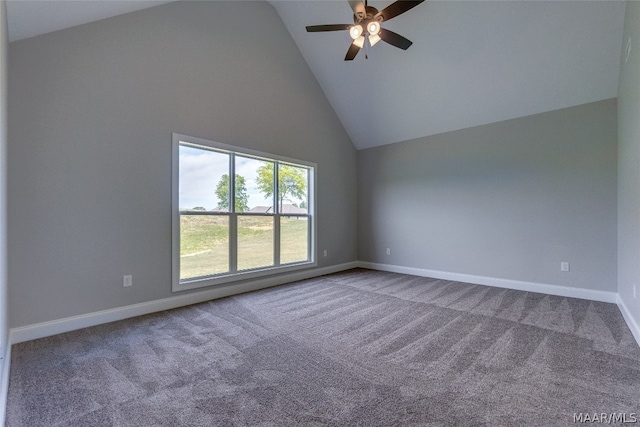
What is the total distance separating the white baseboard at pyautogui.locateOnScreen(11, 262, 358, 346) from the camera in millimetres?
2488

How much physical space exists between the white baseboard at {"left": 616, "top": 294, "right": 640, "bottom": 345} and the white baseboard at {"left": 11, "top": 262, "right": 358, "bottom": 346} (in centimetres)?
396

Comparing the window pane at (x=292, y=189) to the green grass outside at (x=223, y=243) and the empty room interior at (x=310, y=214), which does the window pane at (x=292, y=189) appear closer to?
the empty room interior at (x=310, y=214)

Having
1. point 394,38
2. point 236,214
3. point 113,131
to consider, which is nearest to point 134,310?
point 236,214

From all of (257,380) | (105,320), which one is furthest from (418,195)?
(105,320)

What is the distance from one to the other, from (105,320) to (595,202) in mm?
6013

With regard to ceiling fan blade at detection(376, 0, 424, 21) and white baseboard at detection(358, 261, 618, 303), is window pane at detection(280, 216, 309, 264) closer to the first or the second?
white baseboard at detection(358, 261, 618, 303)

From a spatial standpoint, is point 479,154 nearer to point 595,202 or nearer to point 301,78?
point 595,202

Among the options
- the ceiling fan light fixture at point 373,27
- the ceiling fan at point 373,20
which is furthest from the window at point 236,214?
the ceiling fan light fixture at point 373,27

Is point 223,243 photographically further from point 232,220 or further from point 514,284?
point 514,284

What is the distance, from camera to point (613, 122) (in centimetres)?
362

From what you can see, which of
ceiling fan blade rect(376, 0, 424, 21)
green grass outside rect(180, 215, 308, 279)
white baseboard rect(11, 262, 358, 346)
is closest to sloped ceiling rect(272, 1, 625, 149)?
ceiling fan blade rect(376, 0, 424, 21)

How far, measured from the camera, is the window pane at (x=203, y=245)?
3.52 meters

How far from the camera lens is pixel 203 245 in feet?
12.1

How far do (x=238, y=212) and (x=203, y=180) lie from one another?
671mm
